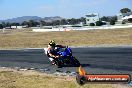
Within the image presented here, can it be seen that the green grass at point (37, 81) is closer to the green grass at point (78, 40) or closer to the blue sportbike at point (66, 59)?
the blue sportbike at point (66, 59)

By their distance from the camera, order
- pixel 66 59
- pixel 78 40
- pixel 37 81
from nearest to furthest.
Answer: pixel 37 81
pixel 66 59
pixel 78 40

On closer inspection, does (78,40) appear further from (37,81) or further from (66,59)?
(37,81)

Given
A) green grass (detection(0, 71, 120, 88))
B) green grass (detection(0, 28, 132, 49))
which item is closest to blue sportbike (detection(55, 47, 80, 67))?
green grass (detection(0, 71, 120, 88))

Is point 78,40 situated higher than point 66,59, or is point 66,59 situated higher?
point 66,59

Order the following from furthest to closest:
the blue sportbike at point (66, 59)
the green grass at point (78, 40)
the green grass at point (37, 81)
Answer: the green grass at point (78, 40) < the blue sportbike at point (66, 59) < the green grass at point (37, 81)

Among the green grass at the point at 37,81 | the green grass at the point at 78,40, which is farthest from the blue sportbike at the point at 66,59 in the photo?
the green grass at the point at 78,40

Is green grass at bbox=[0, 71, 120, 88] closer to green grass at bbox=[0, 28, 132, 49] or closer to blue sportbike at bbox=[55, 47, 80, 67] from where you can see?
blue sportbike at bbox=[55, 47, 80, 67]

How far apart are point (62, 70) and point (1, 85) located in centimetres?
527

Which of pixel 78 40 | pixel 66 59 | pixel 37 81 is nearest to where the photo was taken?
pixel 37 81

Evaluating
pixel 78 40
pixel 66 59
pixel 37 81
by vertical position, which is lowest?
pixel 78 40

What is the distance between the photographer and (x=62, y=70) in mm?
20969

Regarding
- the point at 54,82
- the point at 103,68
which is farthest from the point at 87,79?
the point at 103,68

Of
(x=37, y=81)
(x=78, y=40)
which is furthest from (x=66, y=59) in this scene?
(x=78, y=40)

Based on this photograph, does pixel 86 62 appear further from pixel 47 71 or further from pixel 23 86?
pixel 23 86
